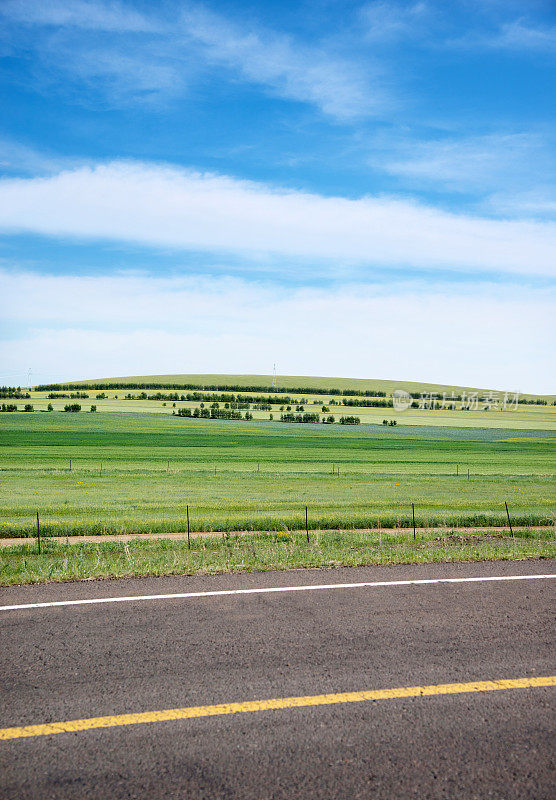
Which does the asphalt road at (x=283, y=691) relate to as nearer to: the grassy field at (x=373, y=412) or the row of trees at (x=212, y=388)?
the grassy field at (x=373, y=412)

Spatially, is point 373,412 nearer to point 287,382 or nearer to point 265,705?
point 287,382

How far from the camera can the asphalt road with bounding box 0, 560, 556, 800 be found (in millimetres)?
4246

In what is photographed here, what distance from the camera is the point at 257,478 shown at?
34.5m

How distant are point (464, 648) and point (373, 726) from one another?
1919 millimetres

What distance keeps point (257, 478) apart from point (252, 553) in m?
23.1

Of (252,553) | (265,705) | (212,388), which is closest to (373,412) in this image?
(212,388)

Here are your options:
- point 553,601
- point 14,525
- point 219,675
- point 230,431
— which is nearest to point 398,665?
point 219,675

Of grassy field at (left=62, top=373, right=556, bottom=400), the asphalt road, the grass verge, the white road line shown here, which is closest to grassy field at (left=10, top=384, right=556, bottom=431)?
grassy field at (left=62, top=373, right=556, bottom=400)

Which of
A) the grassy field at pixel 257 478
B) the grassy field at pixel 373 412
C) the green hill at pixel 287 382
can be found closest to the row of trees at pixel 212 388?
the green hill at pixel 287 382

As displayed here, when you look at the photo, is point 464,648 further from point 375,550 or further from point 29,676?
point 375,550

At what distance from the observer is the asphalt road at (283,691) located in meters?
4.25

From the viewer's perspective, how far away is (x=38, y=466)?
3966 centimetres

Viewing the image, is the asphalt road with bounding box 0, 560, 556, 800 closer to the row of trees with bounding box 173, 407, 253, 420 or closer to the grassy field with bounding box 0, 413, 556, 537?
the grassy field with bounding box 0, 413, 556, 537

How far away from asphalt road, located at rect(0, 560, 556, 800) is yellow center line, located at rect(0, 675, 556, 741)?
8 centimetres
